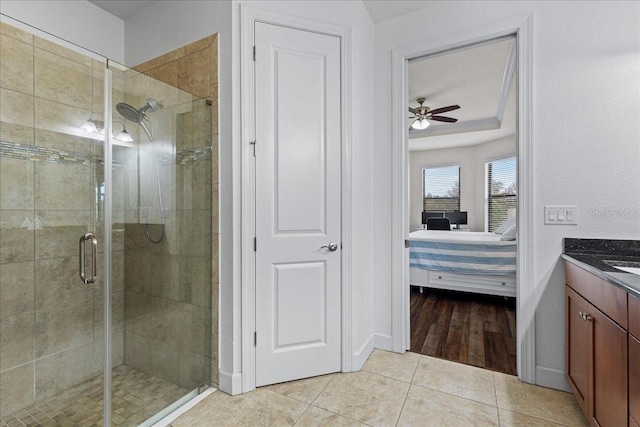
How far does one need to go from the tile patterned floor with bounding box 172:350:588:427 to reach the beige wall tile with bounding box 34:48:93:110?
1.84 m

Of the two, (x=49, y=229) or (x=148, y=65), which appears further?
(x=148, y=65)

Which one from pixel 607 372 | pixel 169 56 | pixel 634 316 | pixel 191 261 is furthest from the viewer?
pixel 169 56

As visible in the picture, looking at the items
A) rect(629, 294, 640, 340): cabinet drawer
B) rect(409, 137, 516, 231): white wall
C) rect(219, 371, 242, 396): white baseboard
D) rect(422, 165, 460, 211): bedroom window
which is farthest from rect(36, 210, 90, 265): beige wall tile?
rect(422, 165, 460, 211): bedroom window

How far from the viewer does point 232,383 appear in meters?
1.89

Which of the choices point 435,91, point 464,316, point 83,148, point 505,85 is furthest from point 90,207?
point 505,85

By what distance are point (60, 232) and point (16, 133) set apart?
54cm

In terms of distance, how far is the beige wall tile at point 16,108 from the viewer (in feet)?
4.93

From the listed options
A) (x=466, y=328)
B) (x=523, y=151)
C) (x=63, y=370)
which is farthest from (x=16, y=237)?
(x=466, y=328)

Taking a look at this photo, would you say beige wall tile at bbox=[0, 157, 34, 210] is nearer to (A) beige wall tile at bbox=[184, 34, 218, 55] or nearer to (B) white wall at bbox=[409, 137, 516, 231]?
(A) beige wall tile at bbox=[184, 34, 218, 55]

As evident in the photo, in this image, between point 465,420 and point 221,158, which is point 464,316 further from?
point 221,158

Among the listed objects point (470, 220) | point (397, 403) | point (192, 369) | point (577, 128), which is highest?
point (577, 128)

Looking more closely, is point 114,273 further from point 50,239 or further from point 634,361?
point 634,361

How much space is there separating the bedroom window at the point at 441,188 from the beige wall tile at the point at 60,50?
22.8 ft

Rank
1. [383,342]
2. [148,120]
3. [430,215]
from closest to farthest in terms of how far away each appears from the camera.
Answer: [148,120], [383,342], [430,215]
